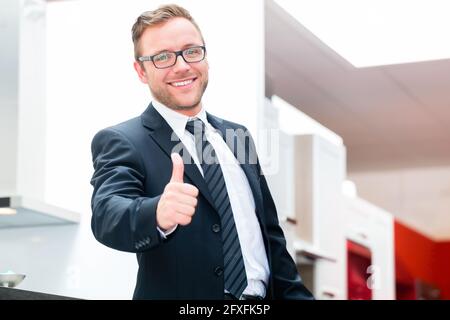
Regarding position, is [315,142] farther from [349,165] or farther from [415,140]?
[349,165]

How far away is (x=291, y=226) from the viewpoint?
491cm

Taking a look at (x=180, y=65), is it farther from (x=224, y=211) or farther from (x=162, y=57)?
(x=224, y=211)

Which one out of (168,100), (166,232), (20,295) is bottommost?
(20,295)

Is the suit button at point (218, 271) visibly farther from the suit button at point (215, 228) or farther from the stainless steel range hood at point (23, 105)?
the stainless steel range hood at point (23, 105)

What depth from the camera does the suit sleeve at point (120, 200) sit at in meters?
2.57

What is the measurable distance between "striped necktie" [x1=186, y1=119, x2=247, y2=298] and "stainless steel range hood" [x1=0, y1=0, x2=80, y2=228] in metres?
0.81

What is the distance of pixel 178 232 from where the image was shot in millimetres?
2912

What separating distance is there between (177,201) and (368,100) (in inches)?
138

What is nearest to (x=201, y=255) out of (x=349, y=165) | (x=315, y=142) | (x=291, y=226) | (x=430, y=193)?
(x=291, y=226)

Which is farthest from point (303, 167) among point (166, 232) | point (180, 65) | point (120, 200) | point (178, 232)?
point (166, 232)

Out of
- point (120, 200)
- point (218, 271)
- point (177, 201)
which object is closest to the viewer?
point (177, 201)

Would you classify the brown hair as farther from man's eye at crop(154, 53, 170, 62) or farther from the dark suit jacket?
the dark suit jacket

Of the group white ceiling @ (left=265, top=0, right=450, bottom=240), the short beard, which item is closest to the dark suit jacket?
the short beard

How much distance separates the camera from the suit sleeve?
2572 mm
